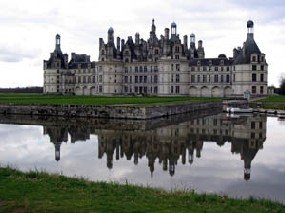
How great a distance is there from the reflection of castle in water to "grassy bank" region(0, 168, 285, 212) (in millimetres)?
4201

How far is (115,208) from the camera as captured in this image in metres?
7.99

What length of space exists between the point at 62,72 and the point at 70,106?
58.7m

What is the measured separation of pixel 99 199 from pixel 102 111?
26.0 meters

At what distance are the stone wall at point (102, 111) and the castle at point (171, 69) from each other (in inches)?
1391

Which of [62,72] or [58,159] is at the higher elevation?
[62,72]

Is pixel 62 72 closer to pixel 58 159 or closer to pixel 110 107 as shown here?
pixel 110 107

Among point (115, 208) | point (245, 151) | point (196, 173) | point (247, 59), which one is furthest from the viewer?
point (247, 59)

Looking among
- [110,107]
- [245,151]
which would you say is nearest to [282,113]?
[110,107]

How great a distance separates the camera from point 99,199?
28.4ft

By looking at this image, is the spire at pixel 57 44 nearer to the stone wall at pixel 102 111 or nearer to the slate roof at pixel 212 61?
the slate roof at pixel 212 61

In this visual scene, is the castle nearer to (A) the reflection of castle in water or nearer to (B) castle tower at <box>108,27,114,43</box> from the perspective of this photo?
(B) castle tower at <box>108,27,114,43</box>

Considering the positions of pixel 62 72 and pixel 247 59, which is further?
pixel 62 72

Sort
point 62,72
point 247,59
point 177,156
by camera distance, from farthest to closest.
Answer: point 62,72 → point 247,59 → point 177,156

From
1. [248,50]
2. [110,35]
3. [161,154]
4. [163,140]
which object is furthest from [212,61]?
[161,154]
